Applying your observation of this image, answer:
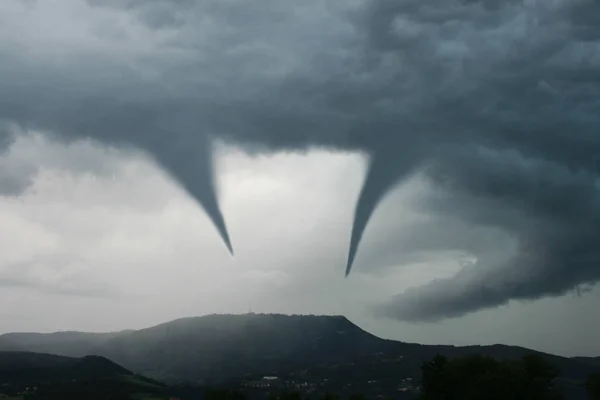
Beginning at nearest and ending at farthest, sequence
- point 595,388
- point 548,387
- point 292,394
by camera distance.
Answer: point 595,388 < point 548,387 < point 292,394

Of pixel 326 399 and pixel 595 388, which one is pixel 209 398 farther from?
pixel 595 388

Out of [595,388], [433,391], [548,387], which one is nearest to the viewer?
[595,388]

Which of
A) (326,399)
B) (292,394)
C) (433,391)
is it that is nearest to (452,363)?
(433,391)

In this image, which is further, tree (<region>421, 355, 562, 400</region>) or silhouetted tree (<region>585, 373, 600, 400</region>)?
tree (<region>421, 355, 562, 400</region>)

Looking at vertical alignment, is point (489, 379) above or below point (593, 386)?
above

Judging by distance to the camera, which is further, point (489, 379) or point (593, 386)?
point (489, 379)

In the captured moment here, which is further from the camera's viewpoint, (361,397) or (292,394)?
(292,394)

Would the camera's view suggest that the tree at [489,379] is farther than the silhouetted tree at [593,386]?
Yes

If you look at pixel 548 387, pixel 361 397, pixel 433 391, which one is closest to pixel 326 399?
pixel 361 397
